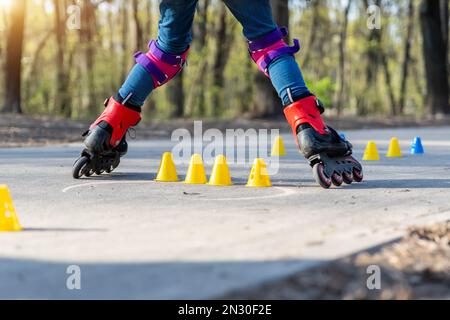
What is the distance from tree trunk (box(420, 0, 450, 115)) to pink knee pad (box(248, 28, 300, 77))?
20.7m

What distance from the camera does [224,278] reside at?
3.44 m

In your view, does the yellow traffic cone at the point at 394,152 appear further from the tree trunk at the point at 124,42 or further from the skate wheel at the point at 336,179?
the tree trunk at the point at 124,42

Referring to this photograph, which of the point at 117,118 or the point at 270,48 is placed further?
the point at 117,118

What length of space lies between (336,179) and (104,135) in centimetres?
189

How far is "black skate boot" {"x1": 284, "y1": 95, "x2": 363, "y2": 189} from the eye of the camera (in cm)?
654

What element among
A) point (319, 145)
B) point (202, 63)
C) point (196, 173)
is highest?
point (202, 63)

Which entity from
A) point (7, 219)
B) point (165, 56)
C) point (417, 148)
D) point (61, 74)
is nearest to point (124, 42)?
point (61, 74)

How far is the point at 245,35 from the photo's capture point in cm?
695

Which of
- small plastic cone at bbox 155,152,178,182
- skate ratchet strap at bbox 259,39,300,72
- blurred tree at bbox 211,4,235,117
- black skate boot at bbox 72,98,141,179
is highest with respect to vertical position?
blurred tree at bbox 211,4,235,117

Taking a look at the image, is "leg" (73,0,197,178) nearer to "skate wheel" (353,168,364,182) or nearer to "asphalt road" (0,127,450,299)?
"asphalt road" (0,127,450,299)

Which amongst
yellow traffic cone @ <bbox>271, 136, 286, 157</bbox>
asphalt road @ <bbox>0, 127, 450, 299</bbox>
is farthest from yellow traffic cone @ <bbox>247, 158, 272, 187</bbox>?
yellow traffic cone @ <bbox>271, 136, 286, 157</bbox>

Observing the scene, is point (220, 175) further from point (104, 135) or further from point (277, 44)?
point (277, 44)

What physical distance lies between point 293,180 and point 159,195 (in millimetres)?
1534
